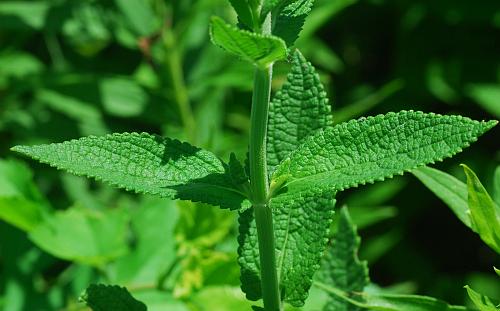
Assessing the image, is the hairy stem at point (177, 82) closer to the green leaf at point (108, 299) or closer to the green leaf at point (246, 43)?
the green leaf at point (108, 299)

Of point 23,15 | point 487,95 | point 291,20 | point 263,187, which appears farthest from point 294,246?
point 487,95

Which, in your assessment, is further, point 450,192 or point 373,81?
point 373,81

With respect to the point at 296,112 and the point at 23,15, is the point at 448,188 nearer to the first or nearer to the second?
the point at 296,112

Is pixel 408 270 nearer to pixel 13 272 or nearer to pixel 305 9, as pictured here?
pixel 13 272

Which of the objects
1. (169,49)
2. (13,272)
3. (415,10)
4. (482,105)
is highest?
(415,10)

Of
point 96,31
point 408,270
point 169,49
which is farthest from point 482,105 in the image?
point 96,31

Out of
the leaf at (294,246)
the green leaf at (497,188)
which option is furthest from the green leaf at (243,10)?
the green leaf at (497,188)
